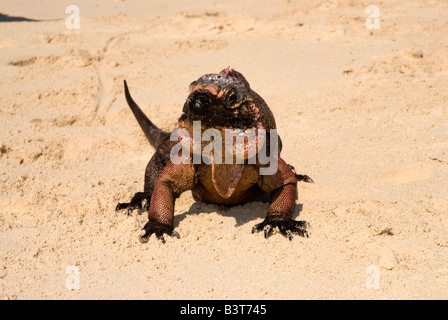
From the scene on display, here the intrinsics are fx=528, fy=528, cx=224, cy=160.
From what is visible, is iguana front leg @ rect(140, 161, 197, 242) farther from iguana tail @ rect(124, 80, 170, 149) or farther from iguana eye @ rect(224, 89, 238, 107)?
iguana tail @ rect(124, 80, 170, 149)

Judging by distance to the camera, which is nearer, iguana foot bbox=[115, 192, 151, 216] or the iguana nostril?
the iguana nostril

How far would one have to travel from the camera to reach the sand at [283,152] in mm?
2633

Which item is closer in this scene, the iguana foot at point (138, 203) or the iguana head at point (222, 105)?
the iguana head at point (222, 105)

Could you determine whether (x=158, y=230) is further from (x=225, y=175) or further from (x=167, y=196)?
(x=225, y=175)

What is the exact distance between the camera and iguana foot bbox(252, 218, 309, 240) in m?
2.97

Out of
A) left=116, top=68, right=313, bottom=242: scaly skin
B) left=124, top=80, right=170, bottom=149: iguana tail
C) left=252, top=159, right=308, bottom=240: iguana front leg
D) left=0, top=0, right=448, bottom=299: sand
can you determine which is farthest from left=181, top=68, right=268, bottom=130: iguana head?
left=124, top=80, right=170, bottom=149: iguana tail

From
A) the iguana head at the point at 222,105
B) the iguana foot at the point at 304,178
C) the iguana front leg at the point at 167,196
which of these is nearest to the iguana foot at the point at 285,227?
the iguana front leg at the point at 167,196

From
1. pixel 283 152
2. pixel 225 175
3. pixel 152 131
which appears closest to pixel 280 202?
pixel 225 175

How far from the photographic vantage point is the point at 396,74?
18.3ft

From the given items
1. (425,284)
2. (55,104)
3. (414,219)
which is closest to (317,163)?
(414,219)

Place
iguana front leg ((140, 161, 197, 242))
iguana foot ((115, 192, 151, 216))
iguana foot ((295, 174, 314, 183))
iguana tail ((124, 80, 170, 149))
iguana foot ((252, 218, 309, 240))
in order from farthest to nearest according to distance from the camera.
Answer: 1. iguana tail ((124, 80, 170, 149))
2. iguana foot ((295, 174, 314, 183))
3. iguana foot ((115, 192, 151, 216))
4. iguana front leg ((140, 161, 197, 242))
5. iguana foot ((252, 218, 309, 240))

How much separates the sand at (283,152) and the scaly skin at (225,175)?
4.4 inches

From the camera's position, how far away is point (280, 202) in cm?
308

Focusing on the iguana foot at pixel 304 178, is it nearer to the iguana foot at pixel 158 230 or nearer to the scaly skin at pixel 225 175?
the scaly skin at pixel 225 175
